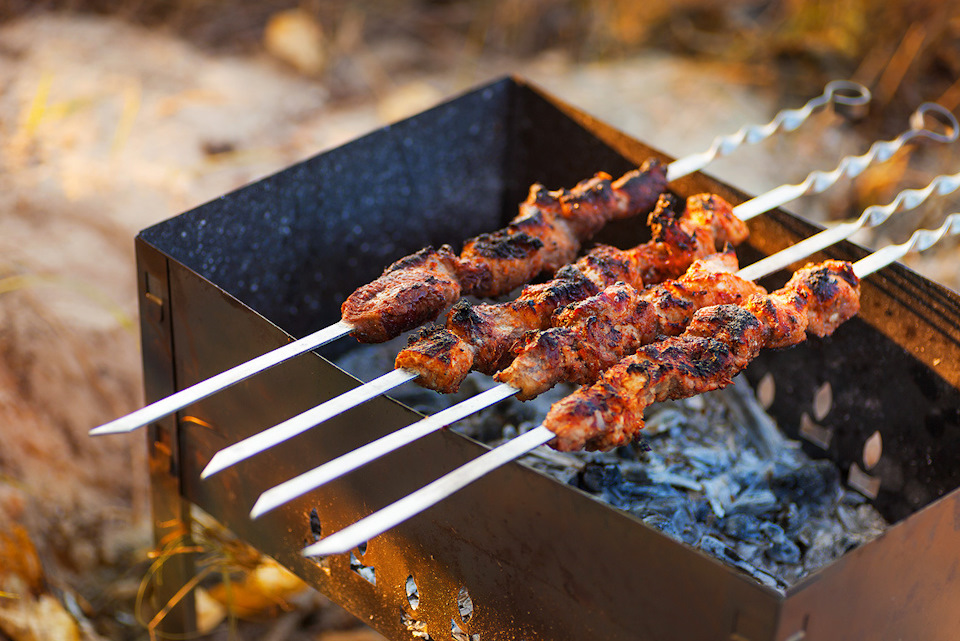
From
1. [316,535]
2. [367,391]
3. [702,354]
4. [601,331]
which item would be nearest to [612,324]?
[601,331]

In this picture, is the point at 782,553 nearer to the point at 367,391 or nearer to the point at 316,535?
the point at 316,535

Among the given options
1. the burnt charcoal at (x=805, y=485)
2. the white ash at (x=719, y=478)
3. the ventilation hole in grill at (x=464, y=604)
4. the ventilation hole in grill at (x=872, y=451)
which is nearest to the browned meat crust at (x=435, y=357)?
the ventilation hole in grill at (x=464, y=604)

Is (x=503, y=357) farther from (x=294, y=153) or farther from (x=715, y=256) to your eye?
(x=294, y=153)

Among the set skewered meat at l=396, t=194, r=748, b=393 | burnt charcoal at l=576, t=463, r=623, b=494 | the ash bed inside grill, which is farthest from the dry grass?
burnt charcoal at l=576, t=463, r=623, b=494

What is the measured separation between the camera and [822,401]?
95.2 inches

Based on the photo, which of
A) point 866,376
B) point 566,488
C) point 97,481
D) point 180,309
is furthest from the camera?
point 97,481

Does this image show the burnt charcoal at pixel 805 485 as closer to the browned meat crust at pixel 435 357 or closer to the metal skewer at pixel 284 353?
the metal skewer at pixel 284 353

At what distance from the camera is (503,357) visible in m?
1.83

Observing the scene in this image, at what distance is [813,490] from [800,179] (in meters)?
2.34

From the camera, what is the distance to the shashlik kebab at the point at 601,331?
4.99ft

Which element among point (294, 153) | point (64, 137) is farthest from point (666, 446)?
point (64, 137)

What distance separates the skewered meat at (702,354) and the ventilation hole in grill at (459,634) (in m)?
0.45

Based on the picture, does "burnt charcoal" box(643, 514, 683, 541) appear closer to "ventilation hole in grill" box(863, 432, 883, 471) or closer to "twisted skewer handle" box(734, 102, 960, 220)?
"ventilation hole in grill" box(863, 432, 883, 471)

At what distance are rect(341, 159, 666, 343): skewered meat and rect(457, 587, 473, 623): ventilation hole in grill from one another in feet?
1.50
